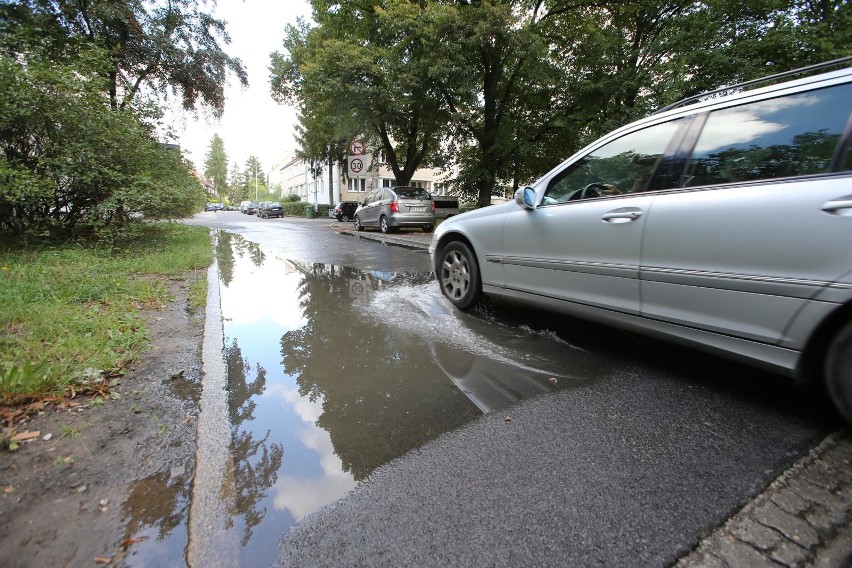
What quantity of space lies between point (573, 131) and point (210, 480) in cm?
1602

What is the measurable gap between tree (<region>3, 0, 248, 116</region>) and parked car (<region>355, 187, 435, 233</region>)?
6.08 m

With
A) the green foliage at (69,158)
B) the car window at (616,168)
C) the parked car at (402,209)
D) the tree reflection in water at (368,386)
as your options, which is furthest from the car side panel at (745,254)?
the parked car at (402,209)

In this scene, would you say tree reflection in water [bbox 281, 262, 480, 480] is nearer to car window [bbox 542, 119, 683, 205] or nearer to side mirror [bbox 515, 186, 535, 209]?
side mirror [bbox 515, 186, 535, 209]

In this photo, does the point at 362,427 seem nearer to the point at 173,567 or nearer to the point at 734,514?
the point at 173,567

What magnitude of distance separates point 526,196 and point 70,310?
447 centimetres

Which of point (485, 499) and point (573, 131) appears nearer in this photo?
point (485, 499)

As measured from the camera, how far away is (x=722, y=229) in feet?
7.82

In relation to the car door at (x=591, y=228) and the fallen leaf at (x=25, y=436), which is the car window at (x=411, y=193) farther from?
the fallen leaf at (x=25, y=436)

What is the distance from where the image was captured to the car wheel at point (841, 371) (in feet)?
6.59

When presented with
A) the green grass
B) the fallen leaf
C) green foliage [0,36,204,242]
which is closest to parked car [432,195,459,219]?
green foliage [0,36,204,242]

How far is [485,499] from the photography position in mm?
1801

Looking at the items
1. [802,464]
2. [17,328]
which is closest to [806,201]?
[802,464]

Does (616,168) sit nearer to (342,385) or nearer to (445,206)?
(342,385)

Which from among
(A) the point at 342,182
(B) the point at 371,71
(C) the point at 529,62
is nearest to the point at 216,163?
(A) the point at 342,182
